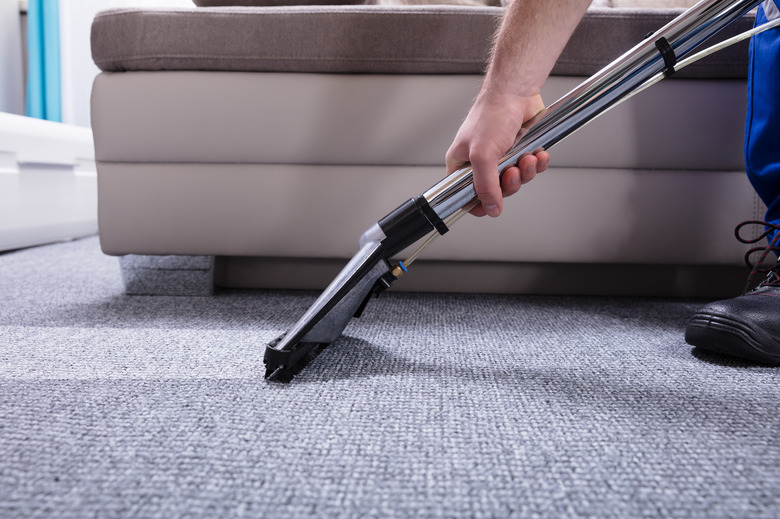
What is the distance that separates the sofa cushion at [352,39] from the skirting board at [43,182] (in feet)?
2.16

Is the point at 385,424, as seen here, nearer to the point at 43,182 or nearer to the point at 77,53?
the point at 43,182

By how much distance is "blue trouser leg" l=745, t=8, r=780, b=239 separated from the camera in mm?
606

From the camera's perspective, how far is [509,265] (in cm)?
85

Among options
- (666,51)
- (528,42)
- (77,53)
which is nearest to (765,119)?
(666,51)

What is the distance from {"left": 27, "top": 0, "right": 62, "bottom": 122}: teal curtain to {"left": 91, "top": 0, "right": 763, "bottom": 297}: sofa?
5.58 feet

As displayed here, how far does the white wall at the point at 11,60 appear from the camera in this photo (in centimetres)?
210

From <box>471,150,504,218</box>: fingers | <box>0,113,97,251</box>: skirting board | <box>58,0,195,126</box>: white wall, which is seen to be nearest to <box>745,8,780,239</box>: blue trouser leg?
<box>471,150,504,218</box>: fingers

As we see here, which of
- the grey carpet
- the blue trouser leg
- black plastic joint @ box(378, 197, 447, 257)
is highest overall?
the blue trouser leg

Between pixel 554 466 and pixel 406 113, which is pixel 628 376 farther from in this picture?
pixel 406 113

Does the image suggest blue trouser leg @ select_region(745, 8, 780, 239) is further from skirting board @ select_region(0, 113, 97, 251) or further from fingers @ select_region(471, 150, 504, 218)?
skirting board @ select_region(0, 113, 97, 251)

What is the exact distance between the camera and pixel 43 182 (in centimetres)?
135

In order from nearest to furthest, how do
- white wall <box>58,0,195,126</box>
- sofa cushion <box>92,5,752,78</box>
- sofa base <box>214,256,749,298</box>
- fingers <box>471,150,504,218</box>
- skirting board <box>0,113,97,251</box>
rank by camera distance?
fingers <box>471,150,504,218</box>
sofa cushion <box>92,5,752,78</box>
sofa base <box>214,256,749,298</box>
skirting board <box>0,113,97,251</box>
white wall <box>58,0,195,126</box>

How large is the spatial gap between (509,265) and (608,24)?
37cm

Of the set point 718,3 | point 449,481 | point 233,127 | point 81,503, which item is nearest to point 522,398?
point 449,481
